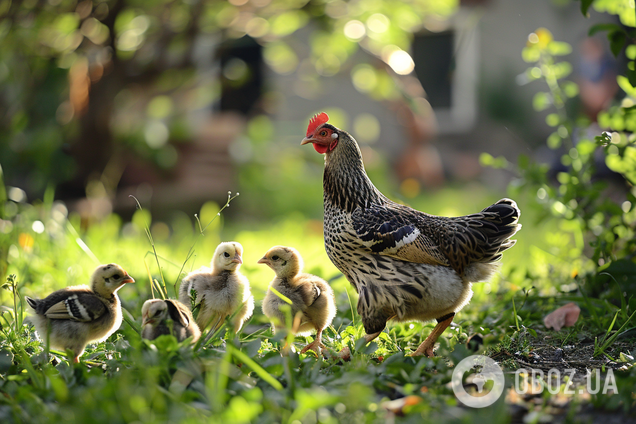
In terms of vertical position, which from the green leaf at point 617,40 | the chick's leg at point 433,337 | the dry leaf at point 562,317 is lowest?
the chick's leg at point 433,337

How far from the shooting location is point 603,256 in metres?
3.51

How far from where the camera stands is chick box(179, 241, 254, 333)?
293 centimetres

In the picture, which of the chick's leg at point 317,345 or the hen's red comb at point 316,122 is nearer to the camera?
the chick's leg at point 317,345

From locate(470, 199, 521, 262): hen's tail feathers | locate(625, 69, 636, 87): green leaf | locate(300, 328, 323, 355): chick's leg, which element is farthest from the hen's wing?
locate(625, 69, 636, 87): green leaf

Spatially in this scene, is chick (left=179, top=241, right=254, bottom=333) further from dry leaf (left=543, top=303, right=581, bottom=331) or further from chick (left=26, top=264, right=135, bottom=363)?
dry leaf (left=543, top=303, right=581, bottom=331)

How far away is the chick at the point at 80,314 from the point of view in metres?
2.58

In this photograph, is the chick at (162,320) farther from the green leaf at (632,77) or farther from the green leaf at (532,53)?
the green leaf at (532,53)

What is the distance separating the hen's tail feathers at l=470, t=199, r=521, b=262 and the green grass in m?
0.36

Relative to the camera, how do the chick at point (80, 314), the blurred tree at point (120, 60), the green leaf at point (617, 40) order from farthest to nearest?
the blurred tree at point (120, 60)
the green leaf at point (617, 40)
the chick at point (80, 314)

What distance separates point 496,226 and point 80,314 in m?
2.34

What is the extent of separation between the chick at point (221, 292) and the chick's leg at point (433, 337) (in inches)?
39.1

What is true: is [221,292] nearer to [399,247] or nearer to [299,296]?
[299,296]

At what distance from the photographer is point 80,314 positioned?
2.60m

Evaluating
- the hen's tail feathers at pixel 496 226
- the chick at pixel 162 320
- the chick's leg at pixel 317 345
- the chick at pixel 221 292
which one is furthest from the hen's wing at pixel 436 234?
the chick at pixel 162 320
